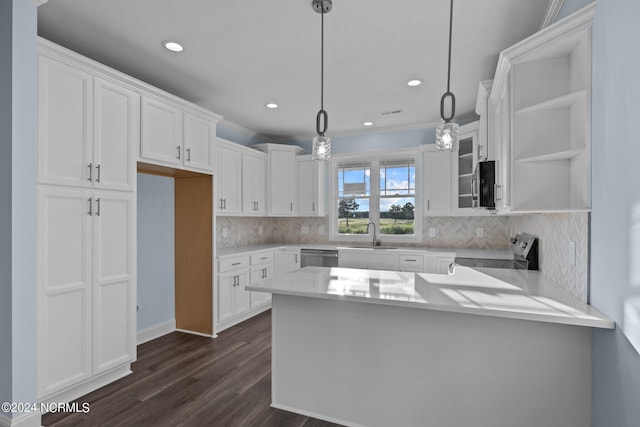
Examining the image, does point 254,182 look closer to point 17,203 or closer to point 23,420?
point 17,203

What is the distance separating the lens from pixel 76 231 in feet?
8.08

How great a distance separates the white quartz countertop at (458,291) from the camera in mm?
1574

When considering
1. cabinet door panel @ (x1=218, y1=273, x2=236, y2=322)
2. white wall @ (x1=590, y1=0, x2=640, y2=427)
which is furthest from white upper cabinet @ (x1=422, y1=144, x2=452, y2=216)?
white wall @ (x1=590, y1=0, x2=640, y2=427)

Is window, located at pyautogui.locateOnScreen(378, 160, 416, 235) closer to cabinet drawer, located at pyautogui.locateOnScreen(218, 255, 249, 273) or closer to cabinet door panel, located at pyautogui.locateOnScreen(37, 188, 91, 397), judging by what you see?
cabinet drawer, located at pyautogui.locateOnScreen(218, 255, 249, 273)

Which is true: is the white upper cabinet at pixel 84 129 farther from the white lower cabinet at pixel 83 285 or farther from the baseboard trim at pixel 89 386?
the baseboard trim at pixel 89 386

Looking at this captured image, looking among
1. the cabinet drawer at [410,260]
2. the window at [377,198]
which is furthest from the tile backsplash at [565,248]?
the window at [377,198]

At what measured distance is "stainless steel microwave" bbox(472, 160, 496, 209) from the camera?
2586 mm

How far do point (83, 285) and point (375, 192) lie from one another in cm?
389

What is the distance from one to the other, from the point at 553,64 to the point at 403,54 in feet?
3.94

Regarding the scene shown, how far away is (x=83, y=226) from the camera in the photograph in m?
2.51

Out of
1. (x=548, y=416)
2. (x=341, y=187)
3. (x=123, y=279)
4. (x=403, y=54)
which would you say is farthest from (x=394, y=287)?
(x=341, y=187)

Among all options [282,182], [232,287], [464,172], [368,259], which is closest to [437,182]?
[464,172]

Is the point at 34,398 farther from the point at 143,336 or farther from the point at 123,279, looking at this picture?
the point at 143,336

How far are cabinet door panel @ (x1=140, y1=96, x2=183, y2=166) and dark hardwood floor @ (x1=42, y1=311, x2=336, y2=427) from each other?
188 centimetres
